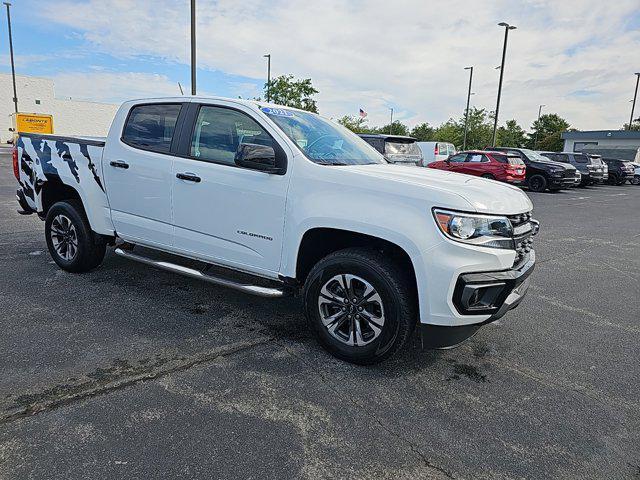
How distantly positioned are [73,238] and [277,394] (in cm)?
332

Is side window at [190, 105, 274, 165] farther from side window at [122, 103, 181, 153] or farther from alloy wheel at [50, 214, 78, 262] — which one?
alloy wheel at [50, 214, 78, 262]

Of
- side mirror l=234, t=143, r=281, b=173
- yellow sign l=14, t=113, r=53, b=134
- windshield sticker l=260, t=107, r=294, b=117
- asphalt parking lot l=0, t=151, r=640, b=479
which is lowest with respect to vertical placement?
asphalt parking lot l=0, t=151, r=640, b=479

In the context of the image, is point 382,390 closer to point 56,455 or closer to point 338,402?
point 338,402

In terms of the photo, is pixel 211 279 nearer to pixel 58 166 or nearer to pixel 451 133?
pixel 58 166

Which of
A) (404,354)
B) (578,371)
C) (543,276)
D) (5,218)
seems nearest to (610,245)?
(543,276)

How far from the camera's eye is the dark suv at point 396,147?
1320 centimetres

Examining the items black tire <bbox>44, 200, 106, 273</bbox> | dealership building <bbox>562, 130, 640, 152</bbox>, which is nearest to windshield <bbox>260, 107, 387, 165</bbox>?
black tire <bbox>44, 200, 106, 273</bbox>

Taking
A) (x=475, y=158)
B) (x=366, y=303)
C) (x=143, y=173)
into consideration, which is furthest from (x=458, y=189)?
(x=475, y=158)

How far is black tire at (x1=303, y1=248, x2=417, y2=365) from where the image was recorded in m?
3.08

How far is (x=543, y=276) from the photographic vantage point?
601 centimetres

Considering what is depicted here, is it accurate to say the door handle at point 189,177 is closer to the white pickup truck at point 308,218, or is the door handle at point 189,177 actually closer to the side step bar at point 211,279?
the white pickup truck at point 308,218

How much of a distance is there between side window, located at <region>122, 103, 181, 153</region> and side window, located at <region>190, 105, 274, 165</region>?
32cm

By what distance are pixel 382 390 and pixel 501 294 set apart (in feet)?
3.23

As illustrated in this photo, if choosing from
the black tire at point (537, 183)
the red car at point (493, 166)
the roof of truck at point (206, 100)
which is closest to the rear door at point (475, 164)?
the red car at point (493, 166)
